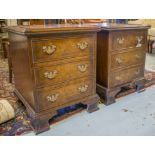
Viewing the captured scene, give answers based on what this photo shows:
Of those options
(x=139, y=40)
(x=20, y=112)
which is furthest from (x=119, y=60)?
(x=20, y=112)

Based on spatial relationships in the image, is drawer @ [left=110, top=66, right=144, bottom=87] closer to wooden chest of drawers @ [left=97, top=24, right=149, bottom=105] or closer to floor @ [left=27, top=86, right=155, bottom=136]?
wooden chest of drawers @ [left=97, top=24, right=149, bottom=105]

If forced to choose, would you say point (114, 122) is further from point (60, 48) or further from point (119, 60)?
point (60, 48)

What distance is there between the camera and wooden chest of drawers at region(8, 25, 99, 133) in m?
1.40

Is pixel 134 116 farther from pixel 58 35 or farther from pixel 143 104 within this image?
pixel 58 35

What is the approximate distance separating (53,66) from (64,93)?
10.9 inches

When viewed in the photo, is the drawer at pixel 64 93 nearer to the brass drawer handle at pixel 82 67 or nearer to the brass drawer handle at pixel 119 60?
the brass drawer handle at pixel 82 67

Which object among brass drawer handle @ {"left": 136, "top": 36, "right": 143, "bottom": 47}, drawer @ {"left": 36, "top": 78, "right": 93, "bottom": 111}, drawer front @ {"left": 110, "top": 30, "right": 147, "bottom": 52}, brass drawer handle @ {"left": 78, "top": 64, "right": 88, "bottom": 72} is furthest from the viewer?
brass drawer handle @ {"left": 136, "top": 36, "right": 143, "bottom": 47}

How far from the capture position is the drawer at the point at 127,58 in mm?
1938

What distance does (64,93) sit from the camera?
1646 mm

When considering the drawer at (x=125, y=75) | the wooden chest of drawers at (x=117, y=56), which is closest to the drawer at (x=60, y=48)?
the wooden chest of drawers at (x=117, y=56)

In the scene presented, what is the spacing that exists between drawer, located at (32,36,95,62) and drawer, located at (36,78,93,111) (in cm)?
25

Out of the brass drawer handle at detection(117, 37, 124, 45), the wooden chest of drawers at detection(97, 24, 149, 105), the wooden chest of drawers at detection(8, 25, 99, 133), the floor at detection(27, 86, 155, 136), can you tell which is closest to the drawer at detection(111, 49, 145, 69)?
the wooden chest of drawers at detection(97, 24, 149, 105)

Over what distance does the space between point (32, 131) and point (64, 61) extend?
2.08ft

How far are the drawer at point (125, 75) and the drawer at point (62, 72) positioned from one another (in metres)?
0.34
